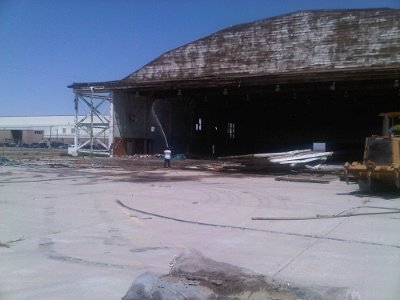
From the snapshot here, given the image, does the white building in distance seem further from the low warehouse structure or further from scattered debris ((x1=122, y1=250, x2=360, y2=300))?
scattered debris ((x1=122, y1=250, x2=360, y2=300))

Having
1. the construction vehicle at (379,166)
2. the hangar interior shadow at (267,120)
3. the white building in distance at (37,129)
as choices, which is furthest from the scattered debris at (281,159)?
the white building in distance at (37,129)

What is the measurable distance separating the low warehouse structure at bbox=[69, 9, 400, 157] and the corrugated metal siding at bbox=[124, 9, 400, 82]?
0.09 m

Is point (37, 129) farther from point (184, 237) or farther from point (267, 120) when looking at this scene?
point (184, 237)

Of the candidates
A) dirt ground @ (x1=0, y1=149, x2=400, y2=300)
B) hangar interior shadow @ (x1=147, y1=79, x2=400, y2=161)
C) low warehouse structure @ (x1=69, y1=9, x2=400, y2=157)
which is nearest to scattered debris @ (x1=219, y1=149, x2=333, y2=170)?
low warehouse structure @ (x1=69, y1=9, x2=400, y2=157)

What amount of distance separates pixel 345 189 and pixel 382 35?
19.9 m

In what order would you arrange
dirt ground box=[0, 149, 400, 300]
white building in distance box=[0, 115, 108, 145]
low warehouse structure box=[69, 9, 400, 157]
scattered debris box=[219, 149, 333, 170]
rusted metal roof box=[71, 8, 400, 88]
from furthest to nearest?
white building in distance box=[0, 115, 108, 145] → low warehouse structure box=[69, 9, 400, 157] → rusted metal roof box=[71, 8, 400, 88] → scattered debris box=[219, 149, 333, 170] → dirt ground box=[0, 149, 400, 300]

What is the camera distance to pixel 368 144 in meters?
16.9

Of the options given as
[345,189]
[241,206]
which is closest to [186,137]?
[345,189]

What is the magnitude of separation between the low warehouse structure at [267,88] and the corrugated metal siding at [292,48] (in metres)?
0.09

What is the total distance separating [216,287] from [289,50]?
34085mm

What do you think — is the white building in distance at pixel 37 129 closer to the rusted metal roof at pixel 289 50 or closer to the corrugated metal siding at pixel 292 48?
the corrugated metal siding at pixel 292 48

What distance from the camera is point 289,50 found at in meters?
37.4

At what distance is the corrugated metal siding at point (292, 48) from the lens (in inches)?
1339

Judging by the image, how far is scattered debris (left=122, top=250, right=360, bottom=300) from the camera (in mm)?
5242
